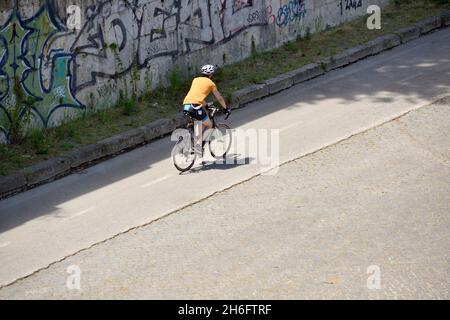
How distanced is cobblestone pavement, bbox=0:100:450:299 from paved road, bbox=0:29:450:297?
0.28ft

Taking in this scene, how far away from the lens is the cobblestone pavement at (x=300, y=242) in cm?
977

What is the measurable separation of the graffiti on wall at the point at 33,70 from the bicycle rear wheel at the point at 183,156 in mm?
2593

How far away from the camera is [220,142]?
559 inches

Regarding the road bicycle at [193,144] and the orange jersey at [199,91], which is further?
the orange jersey at [199,91]

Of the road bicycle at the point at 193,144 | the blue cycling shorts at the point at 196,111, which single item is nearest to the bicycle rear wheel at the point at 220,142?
the road bicycle at the point at 193,144

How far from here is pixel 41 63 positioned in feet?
48.1

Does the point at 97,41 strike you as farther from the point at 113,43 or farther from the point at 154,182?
the point at 154,182

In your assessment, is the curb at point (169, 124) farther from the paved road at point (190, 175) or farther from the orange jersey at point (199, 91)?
the orange jersey at point (199, 91)

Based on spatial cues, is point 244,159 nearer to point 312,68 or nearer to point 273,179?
point 273,179

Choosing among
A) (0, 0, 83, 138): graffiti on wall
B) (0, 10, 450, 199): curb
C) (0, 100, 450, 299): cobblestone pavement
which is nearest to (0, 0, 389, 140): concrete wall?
(0, 0, 83, 138): graffiti on wall

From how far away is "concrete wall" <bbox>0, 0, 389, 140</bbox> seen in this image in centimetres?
1437

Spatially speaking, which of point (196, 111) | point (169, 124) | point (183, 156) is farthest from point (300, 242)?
point (169, 124)

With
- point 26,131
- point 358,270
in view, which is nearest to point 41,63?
point 26,131

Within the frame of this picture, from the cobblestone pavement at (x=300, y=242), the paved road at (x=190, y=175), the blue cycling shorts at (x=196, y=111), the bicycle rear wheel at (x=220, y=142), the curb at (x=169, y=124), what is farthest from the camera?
the bicycle rear wheel at (x=220, y=142)
